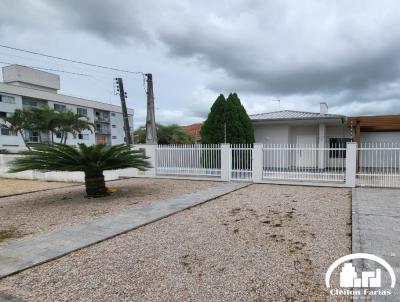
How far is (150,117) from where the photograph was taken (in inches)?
663

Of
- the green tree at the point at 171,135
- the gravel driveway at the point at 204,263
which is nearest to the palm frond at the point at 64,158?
the gravel driveway at the point at 204,263

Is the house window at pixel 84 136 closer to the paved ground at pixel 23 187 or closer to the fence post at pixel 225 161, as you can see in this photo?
the paved ground at pixel 23 187

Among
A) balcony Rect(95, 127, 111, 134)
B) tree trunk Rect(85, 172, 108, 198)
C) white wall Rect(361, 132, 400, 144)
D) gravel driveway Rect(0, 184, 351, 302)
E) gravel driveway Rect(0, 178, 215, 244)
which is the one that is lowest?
gravel driveway Rect(0, 178, 215, 244)

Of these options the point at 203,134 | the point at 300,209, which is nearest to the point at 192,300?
the point at 300,209

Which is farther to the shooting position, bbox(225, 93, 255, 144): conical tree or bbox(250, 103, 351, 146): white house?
bbox(250, 103, 351, 146): white house

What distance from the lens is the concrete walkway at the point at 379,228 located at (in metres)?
3.80

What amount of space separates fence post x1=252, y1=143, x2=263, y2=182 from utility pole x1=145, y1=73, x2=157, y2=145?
6.56 meters

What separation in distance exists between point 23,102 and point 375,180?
46.0m

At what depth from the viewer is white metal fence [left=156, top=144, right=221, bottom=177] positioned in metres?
13.4

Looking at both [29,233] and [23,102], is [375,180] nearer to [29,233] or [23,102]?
[29,233]

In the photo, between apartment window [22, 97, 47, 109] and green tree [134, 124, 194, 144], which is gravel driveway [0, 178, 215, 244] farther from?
apartment window [22, 97, 47, 109]

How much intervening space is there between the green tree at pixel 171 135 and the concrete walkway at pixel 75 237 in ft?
71.2

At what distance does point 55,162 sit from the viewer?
8539 millimetres

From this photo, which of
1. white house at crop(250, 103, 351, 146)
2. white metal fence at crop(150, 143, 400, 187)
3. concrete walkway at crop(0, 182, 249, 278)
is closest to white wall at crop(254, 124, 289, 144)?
white house at crop(250, 103, 351, 146)
